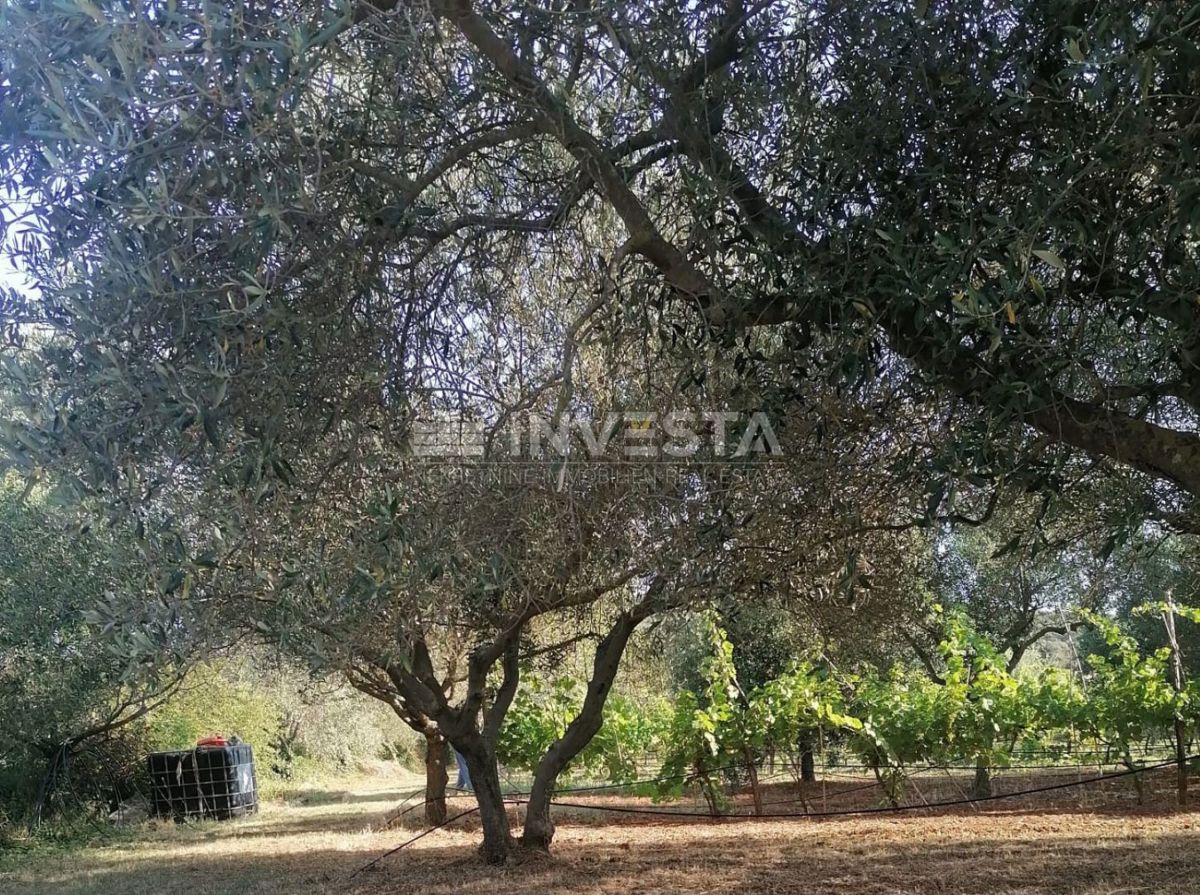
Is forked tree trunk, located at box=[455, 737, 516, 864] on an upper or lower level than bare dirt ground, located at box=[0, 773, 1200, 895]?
upper

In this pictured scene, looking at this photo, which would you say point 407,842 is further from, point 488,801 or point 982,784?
point 982,784

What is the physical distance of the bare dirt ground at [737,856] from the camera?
6.75 metres

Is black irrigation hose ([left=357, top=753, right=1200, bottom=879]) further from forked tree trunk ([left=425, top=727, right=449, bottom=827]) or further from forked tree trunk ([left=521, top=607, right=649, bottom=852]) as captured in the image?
forked tree trunk ([left=521, top=607, right=649, bottom=852])

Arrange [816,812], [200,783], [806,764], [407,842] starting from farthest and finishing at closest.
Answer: [200,783] → [806,764] → [816,812] → [407,842]

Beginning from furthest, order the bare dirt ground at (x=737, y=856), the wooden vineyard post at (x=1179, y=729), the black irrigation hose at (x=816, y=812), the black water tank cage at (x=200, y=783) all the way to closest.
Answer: the black water tank cage at (x=200, y=783), the black irrigation hose at (x=816, y=812), the wooden vineyard post at (x=1179, y=729), the bare dirt ground at (x=737, y=856)

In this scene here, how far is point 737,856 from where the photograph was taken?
27.4 ft

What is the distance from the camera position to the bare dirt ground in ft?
22.2

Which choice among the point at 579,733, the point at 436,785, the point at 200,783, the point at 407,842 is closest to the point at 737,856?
the point at 579,733

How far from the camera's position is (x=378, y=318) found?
139 inches

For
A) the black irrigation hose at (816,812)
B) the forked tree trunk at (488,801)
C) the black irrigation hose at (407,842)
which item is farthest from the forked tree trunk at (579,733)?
the black irrigation hose at (407,842)

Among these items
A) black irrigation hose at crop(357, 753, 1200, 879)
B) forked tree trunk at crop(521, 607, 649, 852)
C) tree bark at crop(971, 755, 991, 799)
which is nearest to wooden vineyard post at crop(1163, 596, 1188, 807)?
black irrigation hose at crop(357, 753, 1200, 879)

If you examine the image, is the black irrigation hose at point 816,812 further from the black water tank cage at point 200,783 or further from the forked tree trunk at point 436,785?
Answer: the black water tank cage at point 200,783

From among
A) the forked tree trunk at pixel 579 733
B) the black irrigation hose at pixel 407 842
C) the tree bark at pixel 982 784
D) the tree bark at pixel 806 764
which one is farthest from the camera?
the tree bark at pixel 806 764

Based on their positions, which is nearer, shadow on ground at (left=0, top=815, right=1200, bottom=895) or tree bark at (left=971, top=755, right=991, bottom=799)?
shadow on ground at (left=0, top=815, right=1200, bottom=895)
